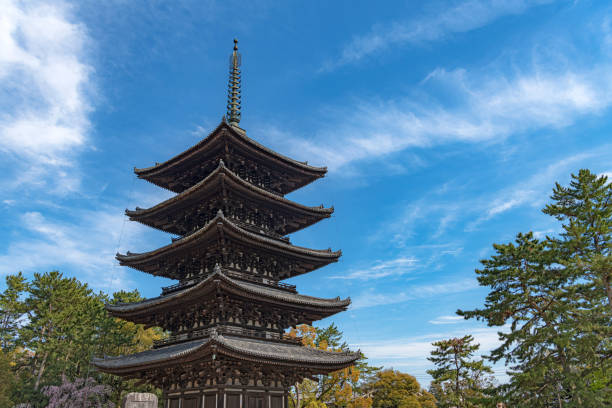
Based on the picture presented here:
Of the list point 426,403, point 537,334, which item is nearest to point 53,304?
point 426,403

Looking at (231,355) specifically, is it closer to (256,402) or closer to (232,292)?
(232,292)

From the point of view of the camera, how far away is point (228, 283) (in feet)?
66.2

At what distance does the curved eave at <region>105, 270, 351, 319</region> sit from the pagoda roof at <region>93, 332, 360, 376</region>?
2252 millimetres

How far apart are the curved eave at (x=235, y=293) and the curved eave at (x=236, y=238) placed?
2.41 metres

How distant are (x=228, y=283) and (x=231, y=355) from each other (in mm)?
3295

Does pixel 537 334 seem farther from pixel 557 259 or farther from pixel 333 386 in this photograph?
pixel 333 386

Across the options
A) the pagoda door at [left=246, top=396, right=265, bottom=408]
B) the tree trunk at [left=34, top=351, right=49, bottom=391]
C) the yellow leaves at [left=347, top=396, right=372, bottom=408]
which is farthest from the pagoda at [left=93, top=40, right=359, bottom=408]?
the tree trunk at [left=34, top=351, right=49, bottom=391]

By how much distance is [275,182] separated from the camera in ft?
96.7

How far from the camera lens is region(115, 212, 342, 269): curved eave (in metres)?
22.0

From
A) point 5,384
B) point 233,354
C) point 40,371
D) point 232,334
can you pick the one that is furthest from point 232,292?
point 40,371

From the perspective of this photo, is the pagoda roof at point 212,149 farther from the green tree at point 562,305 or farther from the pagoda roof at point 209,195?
the green tree at point 562,305

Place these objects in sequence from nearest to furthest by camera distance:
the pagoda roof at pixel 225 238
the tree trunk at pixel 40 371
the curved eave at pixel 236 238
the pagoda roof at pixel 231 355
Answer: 1. the pagoda roof at pixel 231 355
2. the curved eave at pixel 236 238
3. the pagoda roof at pixel 225 238
4. the tree trunk at pixel 40 371

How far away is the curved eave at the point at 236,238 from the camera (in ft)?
72.0

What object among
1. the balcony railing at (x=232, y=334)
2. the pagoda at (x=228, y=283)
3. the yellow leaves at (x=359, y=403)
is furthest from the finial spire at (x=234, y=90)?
the yellow leaves at (x=359, y=403)
